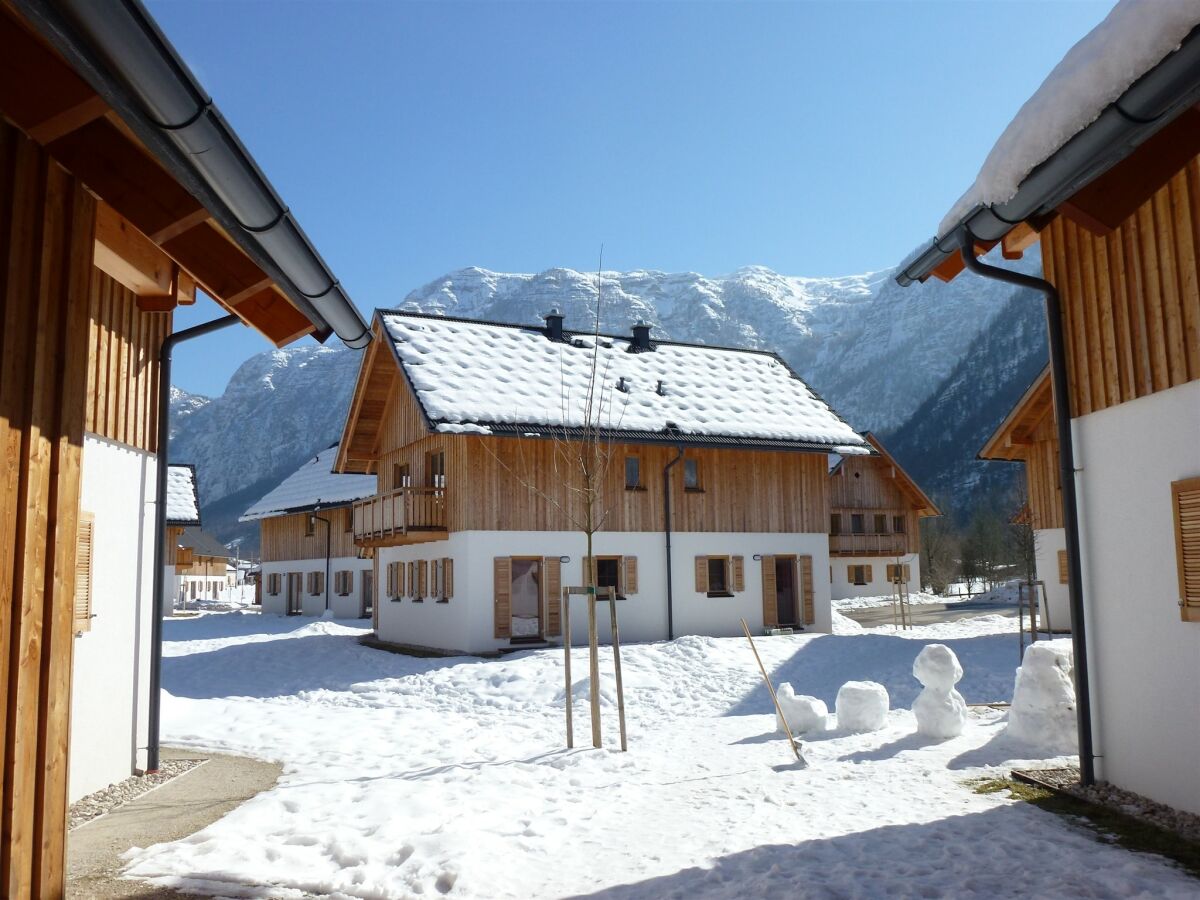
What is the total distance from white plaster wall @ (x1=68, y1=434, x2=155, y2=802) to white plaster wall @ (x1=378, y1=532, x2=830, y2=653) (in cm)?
1228

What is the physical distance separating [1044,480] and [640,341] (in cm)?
1087

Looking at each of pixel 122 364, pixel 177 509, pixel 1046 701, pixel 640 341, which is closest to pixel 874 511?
pixel 640 341

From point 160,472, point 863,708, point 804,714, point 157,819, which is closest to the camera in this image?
point 157,819

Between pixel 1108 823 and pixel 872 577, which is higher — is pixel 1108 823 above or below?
below

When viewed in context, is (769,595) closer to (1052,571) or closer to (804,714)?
(1052,571)

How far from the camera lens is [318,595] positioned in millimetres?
38812

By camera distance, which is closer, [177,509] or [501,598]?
[501,598]

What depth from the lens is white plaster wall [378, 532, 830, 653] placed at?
21.6 m

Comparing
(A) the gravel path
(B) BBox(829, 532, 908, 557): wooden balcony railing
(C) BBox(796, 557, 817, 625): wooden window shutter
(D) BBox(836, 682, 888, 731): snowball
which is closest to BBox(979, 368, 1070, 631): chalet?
(C) BBox(796, 557, 817, 625): wooden window shutter

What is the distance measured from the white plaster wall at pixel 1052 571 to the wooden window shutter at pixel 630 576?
33.4 feet

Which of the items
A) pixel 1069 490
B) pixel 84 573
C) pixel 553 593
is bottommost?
pixel 553 593

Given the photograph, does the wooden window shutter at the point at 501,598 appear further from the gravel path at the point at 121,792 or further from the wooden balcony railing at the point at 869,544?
the wooden balcony railing at the point at 869,544

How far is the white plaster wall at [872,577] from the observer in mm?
48594

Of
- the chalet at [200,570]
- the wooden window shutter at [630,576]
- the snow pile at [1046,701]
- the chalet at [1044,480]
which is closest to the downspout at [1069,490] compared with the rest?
the snow pile at [1046,701]
